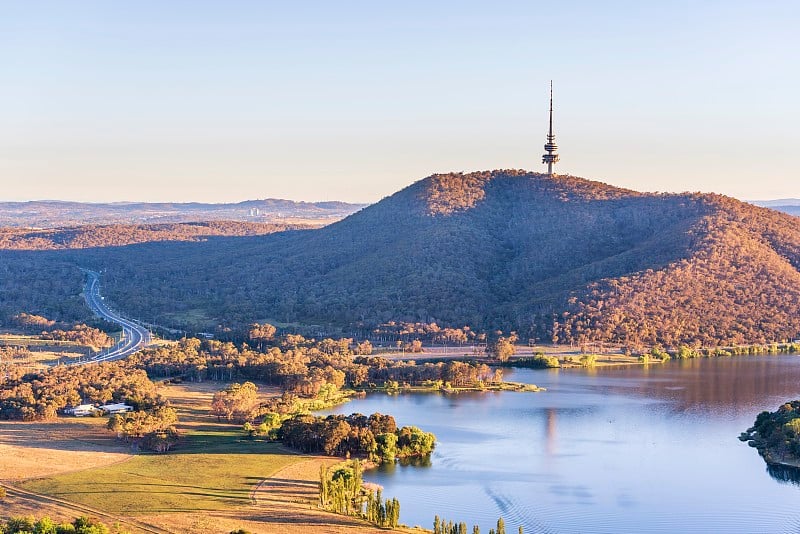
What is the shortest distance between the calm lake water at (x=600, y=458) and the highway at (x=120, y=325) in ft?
89.9

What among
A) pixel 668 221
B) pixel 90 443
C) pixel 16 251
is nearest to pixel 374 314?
pixel 668 221

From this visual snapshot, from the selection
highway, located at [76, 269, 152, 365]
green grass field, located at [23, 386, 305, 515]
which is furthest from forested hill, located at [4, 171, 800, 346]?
green grass field, located at [23, 386, 305, 515]

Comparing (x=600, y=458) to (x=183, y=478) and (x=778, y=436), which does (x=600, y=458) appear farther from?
(x=183, y=478)

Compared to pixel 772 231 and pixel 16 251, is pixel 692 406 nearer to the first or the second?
pixel 772 231

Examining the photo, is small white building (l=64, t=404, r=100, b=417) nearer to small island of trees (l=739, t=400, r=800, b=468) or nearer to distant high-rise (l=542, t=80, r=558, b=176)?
small island of trees (l=739, t=400, r=800, b=468)

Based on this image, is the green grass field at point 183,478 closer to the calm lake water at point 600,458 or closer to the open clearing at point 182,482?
the open clearing at point 182,482

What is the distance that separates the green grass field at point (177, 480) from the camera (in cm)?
5053

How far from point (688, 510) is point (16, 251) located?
159 m

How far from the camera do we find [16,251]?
191 metres

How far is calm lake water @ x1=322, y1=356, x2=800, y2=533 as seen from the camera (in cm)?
5072

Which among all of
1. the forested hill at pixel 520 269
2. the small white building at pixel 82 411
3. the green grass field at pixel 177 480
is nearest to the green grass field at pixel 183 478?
the green grass field at pixel 177 480

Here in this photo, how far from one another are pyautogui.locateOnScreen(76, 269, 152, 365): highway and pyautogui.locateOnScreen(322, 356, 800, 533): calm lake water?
27411 mm

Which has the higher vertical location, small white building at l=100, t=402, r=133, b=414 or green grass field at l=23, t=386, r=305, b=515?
small white building at l=100, t=402, r=133, b=414

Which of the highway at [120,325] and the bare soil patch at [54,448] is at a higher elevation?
the highway at [120,325]
